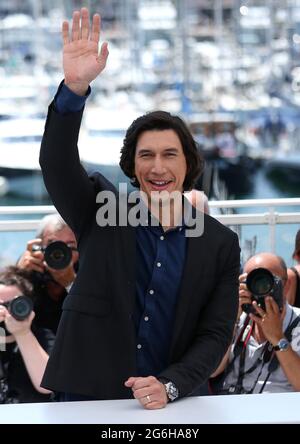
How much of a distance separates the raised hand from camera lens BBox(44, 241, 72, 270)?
5.39ft

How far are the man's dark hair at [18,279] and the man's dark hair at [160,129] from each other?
142 cm

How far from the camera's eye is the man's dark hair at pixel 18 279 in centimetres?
385

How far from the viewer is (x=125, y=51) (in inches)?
1316

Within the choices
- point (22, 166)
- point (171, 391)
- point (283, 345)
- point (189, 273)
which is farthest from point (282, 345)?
point (22, 166)

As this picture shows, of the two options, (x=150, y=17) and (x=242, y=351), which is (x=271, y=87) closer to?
(x=150, y=17)

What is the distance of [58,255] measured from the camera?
388 centimetres

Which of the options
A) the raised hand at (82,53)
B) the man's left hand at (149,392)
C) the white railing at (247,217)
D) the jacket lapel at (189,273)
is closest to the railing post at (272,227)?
the white railing at (247,217)

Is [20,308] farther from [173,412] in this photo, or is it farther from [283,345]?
[173,412]

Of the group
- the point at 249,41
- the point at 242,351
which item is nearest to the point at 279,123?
the point at 249,41

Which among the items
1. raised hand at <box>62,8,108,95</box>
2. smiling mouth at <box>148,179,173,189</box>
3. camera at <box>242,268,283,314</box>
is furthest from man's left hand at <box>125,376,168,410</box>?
camera at <box>242,268,283,314</box>

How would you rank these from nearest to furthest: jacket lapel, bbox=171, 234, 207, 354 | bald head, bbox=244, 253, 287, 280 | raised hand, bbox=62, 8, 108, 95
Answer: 1. raised hand, bbox=62, 8, 108, 95
2. jacket lapel, bbox=171, 234, 207, 354
3. bald head, bbox=244, 253, 287, 280

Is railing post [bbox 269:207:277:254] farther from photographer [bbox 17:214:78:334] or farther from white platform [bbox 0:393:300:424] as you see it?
white platform [bbox 0:393:300:424]

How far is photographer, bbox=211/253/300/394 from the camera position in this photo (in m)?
3.48
